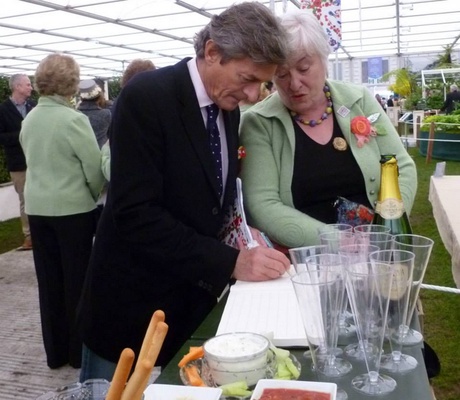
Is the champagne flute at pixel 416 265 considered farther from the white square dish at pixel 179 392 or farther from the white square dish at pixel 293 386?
the white square dish at pixel 179 392

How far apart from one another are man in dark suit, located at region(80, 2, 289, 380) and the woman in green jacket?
7.5 inches

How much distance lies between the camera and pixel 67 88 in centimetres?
317

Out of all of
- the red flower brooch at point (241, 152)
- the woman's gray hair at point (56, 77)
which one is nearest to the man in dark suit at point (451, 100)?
the woman's gray hair at point (56, 77)

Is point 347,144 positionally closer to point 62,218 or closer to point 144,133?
point 144,133

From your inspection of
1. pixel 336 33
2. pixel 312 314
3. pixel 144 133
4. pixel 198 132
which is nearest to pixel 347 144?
pixel 198 132

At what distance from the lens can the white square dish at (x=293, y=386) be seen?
978 millimetres

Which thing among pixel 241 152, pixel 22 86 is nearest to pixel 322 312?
pixel 241 152

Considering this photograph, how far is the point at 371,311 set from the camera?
1.03 metres

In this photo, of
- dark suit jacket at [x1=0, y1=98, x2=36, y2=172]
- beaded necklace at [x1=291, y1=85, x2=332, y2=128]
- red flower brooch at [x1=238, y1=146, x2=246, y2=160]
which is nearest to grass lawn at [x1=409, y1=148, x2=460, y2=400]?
beaded necklace at [x1=291, y1=85, x2=332, y2=128]

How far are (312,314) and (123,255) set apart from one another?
0.77 m

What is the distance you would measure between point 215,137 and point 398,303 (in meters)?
0.77

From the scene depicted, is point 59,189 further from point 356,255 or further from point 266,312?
point 356,255

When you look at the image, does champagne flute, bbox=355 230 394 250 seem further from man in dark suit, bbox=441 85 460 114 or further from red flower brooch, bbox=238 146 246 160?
man in dark suit, bbox=441 85 460 114

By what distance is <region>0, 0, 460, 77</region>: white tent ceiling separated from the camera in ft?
41.1
